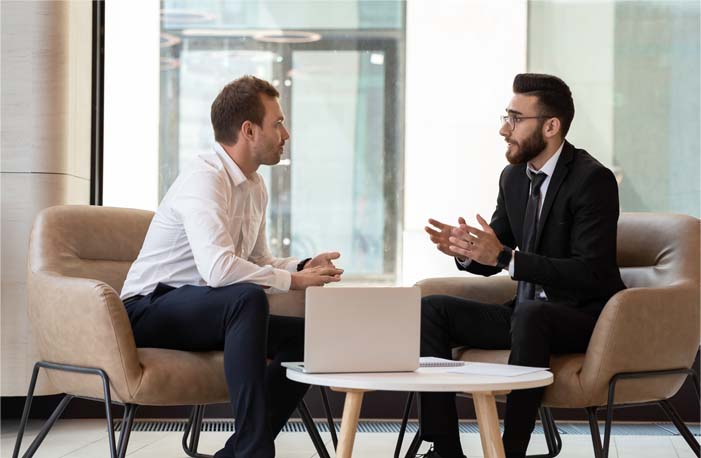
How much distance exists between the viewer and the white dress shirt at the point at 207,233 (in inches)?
108

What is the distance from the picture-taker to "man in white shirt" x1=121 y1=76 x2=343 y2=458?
100 inches

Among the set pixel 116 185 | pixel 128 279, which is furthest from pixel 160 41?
pixel 128 279

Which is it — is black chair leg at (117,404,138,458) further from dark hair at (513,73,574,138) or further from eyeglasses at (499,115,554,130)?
dark hair at (513,73,574,138)

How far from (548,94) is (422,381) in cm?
145

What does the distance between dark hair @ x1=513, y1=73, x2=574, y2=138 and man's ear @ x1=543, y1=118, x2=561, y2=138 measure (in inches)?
0.6

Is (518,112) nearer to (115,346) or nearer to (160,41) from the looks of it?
(115,346)

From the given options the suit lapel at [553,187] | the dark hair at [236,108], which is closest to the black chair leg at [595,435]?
the suit lapel at [553,187]

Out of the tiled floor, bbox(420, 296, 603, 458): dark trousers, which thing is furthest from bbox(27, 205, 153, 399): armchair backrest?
bbox(420, 296, 603, 458): dark trousers

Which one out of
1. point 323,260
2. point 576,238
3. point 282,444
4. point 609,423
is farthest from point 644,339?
point 282,444

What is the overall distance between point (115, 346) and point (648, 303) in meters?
1.53

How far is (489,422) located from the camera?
7.50 ft

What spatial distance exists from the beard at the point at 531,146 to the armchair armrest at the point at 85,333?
4.63 feet

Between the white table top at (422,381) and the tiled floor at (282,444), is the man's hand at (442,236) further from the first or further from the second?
the tiled floor at (282,444)

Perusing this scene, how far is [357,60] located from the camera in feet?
15.5
